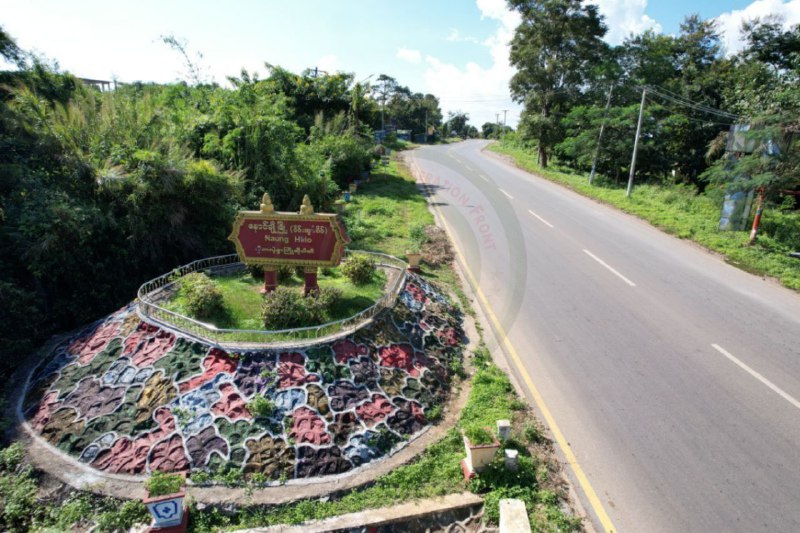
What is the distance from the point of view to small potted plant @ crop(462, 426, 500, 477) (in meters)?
5.98

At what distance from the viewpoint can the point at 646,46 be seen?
33.7 meters

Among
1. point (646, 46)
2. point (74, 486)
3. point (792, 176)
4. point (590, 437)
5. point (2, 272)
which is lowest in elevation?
point (74, 486)

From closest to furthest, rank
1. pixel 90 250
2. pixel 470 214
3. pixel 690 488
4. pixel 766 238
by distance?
1. pixel 690 488
2. pixel 90 250
3. pixel 766 238
4. pixel 470 214

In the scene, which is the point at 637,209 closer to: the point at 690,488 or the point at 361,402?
the point at 690,488

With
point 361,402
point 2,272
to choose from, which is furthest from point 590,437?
point 2,272

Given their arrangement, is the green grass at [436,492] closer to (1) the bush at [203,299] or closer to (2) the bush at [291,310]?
(2) the bush at [291,310]

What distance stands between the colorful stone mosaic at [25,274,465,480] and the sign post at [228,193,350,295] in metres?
1.85

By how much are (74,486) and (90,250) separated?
6126mm

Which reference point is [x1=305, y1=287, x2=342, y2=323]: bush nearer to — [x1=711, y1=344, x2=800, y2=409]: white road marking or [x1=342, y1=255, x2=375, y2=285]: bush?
[x1=342, y1=255, x2=375, y2=285]: bush

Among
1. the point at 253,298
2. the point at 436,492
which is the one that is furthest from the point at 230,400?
the point at 436,492

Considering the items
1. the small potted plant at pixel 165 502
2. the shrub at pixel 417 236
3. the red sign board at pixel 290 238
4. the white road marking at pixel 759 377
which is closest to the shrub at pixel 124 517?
the small potted plant at pixel 165 502

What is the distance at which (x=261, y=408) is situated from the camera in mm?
6660

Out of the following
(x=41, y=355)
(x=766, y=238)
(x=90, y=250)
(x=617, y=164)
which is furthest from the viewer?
(x=617, y=164)

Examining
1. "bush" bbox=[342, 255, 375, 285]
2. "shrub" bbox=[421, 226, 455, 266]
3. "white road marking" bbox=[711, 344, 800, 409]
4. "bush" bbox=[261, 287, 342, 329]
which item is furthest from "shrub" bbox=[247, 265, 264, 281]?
"white road marking" bbox=[711, 344, 800, 409]
